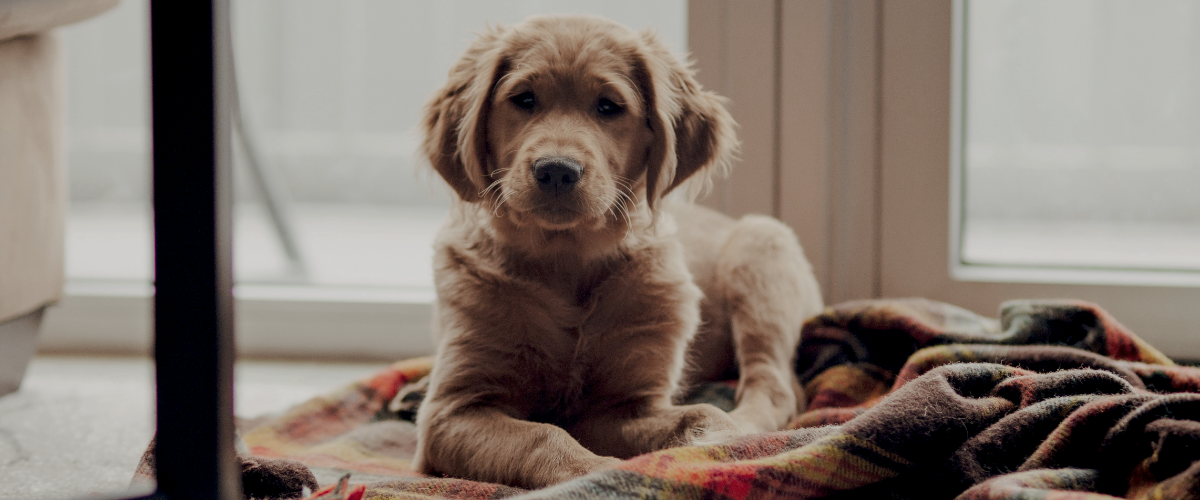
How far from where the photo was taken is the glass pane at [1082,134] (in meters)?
2.32

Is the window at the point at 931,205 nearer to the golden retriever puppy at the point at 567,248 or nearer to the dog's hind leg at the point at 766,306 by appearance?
the dog's hind leg at the point at 766,306

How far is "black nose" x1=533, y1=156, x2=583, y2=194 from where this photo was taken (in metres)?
1.38

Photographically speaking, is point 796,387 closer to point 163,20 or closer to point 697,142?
point 697,142

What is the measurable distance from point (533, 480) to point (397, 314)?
1400 millimetres

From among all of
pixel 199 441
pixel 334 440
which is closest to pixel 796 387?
pixel 334 440

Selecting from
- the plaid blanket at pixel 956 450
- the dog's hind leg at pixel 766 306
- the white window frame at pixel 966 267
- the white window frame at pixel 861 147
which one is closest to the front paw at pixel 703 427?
the plaid blanket at pixel 956 450

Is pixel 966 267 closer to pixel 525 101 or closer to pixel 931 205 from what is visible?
pixel 931 205

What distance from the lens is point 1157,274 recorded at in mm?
2357

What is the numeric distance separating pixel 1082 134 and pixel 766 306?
1.18 meters

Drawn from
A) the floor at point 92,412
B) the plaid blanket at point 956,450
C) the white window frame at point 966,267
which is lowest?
the floor at point 92,412

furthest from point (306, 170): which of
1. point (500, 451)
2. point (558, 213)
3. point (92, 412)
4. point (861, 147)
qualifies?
point (500, 451)

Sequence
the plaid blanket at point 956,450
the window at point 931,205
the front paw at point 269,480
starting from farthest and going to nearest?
the window at point 931,205, the front paw at point 269,480, the plaid blanket at point 956,450

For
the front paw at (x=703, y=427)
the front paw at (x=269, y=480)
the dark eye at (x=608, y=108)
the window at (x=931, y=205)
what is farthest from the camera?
the window at (x=931, y=205)

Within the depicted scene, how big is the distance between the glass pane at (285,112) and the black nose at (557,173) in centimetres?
155
